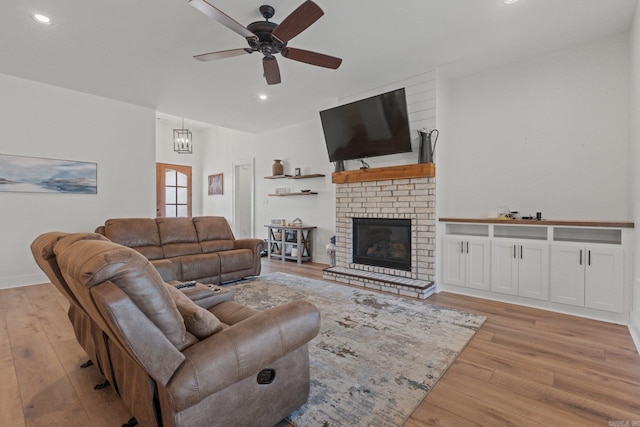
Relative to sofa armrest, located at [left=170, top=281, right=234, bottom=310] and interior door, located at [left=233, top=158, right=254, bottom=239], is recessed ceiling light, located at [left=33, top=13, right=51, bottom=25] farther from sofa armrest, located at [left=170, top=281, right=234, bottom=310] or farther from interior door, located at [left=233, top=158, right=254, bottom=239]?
interior door, located at [left=233, top=158, right=254, bottom=239]

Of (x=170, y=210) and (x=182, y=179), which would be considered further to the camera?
(x=182, y=179)

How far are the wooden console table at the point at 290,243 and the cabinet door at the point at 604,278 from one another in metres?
4.07

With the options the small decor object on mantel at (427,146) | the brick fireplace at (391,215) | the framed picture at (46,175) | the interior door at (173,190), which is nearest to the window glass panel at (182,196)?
the interior door at (173,190)

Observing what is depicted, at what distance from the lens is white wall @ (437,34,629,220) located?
3125 millimetres

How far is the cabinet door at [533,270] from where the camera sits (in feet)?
10.3

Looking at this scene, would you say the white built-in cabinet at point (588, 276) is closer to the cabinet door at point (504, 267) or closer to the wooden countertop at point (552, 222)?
the wooden countertop at point (552, 222)

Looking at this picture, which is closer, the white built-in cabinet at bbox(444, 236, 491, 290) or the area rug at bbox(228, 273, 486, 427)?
the area rug at bbox(228, 273, 486, 427)

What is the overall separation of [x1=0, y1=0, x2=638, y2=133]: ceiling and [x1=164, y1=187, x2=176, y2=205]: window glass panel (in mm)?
3826

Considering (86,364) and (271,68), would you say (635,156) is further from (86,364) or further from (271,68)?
(86,364)

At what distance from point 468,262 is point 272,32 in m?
3.30

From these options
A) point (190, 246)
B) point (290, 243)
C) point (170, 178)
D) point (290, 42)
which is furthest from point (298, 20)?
point (170, 178)

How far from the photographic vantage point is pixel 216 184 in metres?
8.20

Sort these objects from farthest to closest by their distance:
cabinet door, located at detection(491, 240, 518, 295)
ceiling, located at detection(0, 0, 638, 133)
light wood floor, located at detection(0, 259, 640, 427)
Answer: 1. cabinet door, located at detection(491, 240, 518, 295)
2. ceiling, located at detection(0, 0, 638, 133)
3. light wood floor, located at detection(0, 259, 640, 427)

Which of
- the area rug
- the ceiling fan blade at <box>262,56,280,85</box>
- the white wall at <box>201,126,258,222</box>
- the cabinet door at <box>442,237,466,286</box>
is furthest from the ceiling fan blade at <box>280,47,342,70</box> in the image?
the white wall at <box>201,126,258,222</box>
